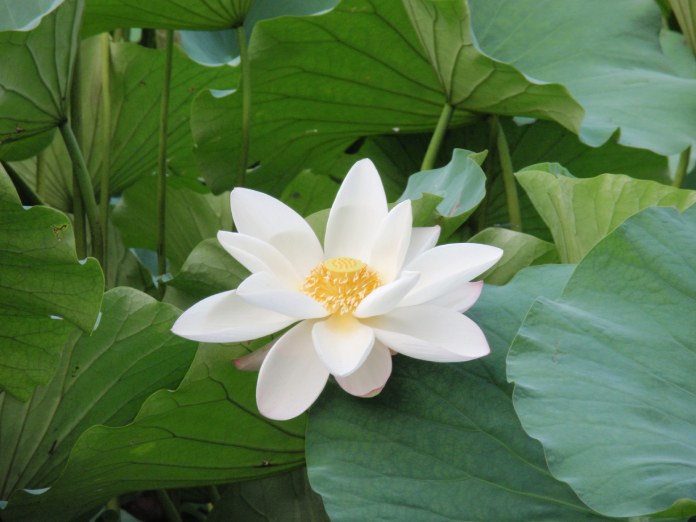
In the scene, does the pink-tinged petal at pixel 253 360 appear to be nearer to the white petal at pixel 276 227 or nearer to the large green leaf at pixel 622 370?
the white petal at pixel 276 227

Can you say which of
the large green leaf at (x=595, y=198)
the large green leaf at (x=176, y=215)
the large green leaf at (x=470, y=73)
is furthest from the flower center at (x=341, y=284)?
the large green leaf at (x=176, y=215)

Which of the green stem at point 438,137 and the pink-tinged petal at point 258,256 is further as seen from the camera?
the green stem at point 438,137

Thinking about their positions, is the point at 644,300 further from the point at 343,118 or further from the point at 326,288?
the point at 343,118

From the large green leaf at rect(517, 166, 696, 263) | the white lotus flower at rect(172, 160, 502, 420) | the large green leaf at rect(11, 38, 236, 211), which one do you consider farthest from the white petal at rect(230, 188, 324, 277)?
the large green leaf at rect(11, 38, 236, 211)

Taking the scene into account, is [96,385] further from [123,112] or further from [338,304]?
[123,112]

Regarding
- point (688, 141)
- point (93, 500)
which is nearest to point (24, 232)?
point (93, 500)

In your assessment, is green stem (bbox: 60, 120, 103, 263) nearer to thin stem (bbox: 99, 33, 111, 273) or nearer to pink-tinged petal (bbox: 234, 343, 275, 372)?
thin stem (bbox: 99, 33, 111, 273)

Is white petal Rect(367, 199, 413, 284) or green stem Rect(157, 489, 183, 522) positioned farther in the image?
green stem Rect(157, 489, 183, 522)
